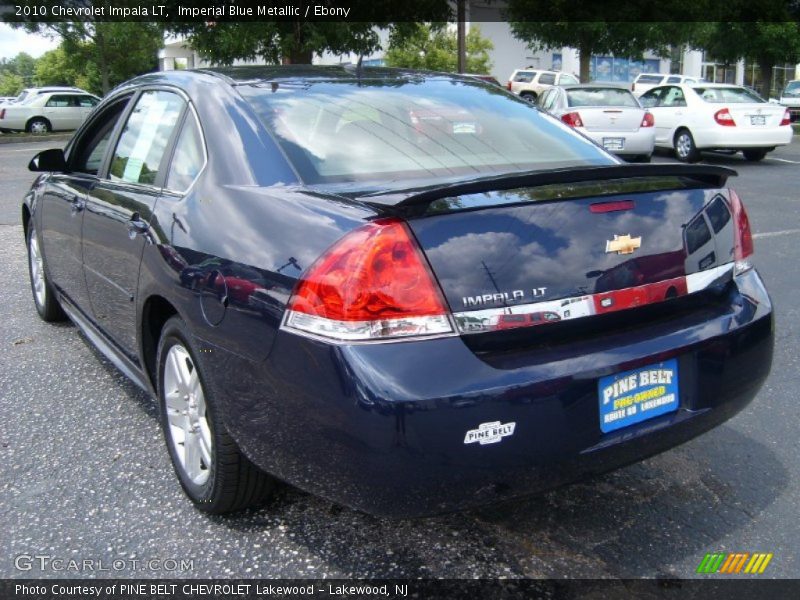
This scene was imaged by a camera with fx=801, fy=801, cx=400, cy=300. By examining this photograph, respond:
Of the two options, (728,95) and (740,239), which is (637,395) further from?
(728,95)

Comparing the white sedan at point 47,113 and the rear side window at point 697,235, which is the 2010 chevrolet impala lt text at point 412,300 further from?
the white sedan at point 47,113

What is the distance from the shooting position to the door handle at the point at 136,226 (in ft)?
10.1

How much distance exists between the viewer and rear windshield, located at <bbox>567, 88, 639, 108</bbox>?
13852 millimetres

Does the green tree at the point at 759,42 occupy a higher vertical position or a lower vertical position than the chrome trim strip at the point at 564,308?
higher

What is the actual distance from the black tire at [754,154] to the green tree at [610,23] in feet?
27.3

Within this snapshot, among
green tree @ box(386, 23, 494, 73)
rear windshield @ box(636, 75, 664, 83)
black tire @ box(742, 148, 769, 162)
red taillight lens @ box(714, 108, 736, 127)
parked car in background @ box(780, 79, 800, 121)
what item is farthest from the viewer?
rear windshield @ box(636, 75, 664, 83)

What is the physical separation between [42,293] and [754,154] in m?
14.1

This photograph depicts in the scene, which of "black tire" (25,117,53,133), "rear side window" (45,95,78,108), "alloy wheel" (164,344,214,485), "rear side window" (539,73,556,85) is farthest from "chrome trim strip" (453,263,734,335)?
"rear side window" (539,73,556,85)

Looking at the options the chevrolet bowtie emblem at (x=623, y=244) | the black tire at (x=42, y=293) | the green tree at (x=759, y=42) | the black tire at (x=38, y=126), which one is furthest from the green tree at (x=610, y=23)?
the chevrolet bowtie emblem at (x=623, y=244)

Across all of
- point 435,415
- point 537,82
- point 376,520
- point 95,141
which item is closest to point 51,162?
point 95,141

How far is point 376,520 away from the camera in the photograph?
286 centimetres

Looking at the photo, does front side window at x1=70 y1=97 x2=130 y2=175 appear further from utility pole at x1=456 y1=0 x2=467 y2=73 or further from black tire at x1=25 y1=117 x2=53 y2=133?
black tire at x1=25 y1=117 x2=53 y2=133

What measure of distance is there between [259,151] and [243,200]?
226mm

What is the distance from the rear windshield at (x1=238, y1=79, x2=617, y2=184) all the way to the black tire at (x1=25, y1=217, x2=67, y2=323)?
264cm
